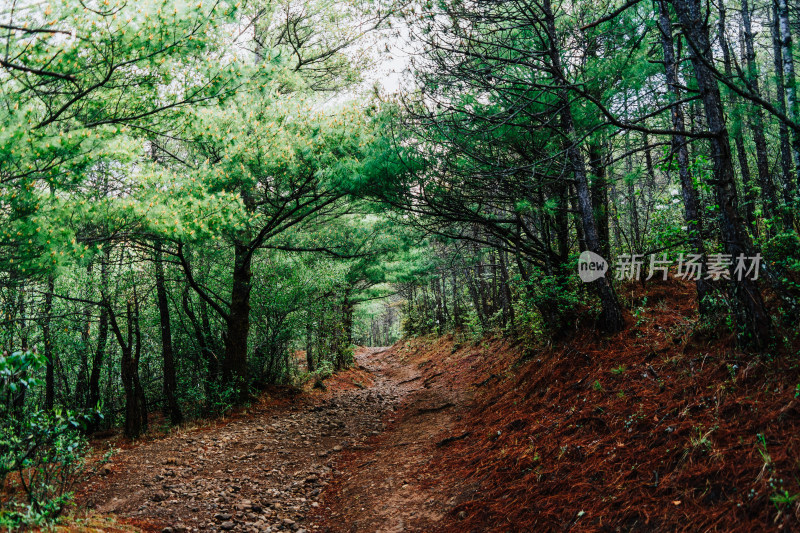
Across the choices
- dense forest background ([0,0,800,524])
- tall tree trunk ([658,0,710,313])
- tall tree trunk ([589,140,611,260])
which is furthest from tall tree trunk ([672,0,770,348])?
tall tree trunk ([589,140,611,260])

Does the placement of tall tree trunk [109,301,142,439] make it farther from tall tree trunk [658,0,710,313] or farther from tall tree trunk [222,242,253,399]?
tall tree trunk [658,0,710,313]

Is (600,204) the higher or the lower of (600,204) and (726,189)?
the higher

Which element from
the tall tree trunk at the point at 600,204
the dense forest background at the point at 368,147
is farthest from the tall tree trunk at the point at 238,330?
the tall tree trunk at the point at 600,204

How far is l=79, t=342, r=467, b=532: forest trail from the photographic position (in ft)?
13.1

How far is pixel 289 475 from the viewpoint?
211 inches

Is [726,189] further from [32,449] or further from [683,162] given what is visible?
[32,449]

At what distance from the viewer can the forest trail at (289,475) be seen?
398 cm

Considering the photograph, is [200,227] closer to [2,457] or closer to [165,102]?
[165,102]

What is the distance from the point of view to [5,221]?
4.59m

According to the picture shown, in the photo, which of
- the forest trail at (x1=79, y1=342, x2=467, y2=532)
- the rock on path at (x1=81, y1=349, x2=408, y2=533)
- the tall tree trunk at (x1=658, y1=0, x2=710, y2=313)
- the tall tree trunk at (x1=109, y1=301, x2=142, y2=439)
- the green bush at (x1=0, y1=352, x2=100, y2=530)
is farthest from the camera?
the tall tree trunk at (x1=109, y1=301, x2=142, y2=439)

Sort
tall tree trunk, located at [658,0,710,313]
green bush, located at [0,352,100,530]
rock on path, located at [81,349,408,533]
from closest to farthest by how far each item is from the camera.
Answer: green bush, located at [0,352,100,530], rock on path, located at [81,349,408,533], tall tree trunk, located at [658,0,710,313]

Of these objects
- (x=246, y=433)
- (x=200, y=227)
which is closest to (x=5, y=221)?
(x=200, y=227)

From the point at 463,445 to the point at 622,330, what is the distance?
7.98ft

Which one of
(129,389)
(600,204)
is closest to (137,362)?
(129,389)
